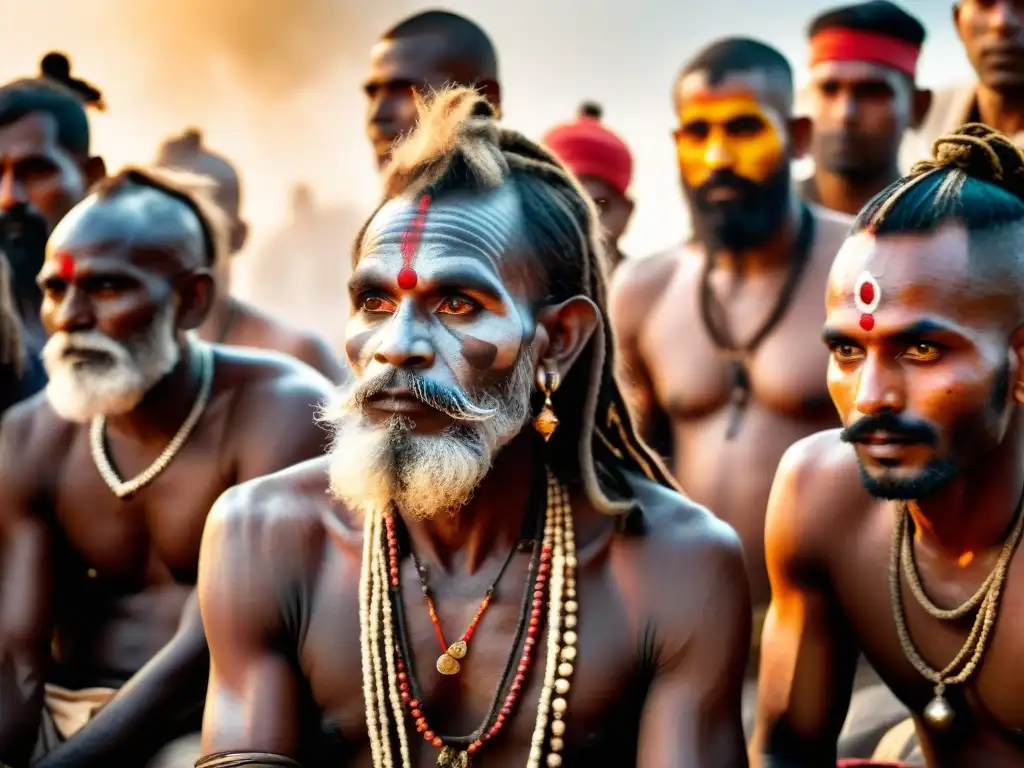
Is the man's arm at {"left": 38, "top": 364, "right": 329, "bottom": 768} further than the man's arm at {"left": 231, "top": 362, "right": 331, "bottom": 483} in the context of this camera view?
No

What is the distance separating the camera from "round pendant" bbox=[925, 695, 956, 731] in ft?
12.0

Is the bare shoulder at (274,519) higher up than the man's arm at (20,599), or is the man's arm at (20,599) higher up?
the bare shoulder at (274,519)

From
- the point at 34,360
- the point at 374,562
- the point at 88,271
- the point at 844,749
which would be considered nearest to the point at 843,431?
the point at 374,562

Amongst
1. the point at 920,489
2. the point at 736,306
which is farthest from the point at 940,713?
the point at 736,306

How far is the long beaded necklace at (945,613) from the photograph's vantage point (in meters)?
3.60

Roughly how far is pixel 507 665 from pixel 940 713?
1029mm

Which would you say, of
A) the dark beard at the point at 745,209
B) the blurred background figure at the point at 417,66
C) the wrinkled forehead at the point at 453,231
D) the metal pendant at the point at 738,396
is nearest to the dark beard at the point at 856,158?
the dark beard at the point at 745,209

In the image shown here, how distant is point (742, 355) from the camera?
6223 millimetres

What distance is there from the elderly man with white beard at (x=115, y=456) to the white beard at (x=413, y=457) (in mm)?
1516

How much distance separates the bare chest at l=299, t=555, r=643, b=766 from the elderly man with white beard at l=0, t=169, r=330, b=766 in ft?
4.39

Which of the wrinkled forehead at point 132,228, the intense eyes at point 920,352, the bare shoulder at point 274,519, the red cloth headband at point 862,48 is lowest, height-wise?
the bare shoulder at point 274,519

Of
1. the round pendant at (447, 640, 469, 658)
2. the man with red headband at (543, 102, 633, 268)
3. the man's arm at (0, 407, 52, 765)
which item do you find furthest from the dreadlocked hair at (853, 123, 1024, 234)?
the man with red headband at (543, 102, 633, 268)

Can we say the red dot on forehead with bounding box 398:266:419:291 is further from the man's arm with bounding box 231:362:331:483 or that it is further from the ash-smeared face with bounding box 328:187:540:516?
the man's arm with bounding box 231:362:331:483

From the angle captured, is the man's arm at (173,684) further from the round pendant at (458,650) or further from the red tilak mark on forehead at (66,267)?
the round pendant at (458,650)
